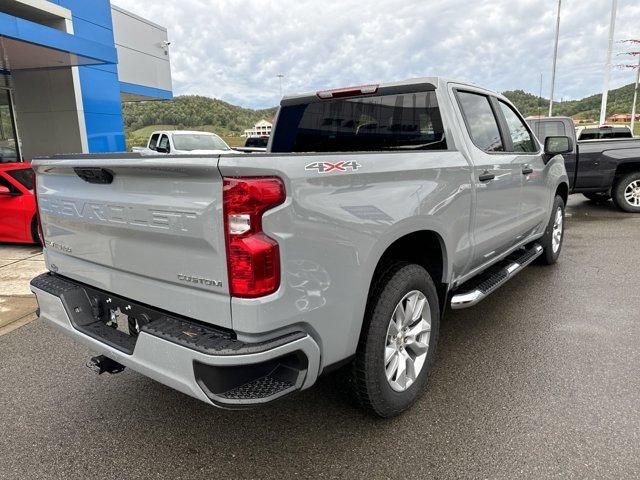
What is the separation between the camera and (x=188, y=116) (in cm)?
3675

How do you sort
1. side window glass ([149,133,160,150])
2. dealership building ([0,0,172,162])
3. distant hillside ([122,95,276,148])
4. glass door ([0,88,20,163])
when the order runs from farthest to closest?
distant hillside ([122,95,276,148])
side window glass ([149,133,160,150])
glass door ([0,88,20,163])
dealership building ([0,0,172,162])

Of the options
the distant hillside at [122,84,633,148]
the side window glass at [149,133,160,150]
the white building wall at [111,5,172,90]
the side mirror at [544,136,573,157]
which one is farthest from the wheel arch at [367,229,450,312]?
the distant hillside at [122,84,633,148]

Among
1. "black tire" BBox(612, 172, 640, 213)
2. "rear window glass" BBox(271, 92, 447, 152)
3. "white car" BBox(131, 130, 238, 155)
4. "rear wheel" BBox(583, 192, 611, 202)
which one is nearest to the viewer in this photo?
"rear window glass" BBox(271, 92, 447, 152)

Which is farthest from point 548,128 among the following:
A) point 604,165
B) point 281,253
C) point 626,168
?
point 281,253

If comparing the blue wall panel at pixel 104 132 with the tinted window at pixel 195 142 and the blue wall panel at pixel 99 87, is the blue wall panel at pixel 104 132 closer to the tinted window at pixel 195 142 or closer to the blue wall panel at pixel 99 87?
the blue wall panel at pixel 99 87

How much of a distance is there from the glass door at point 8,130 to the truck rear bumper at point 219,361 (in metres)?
15.2

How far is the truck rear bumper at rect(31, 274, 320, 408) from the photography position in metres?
1.87

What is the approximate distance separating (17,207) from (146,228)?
246 inches

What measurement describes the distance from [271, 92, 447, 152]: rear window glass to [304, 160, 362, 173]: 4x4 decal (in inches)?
49.1

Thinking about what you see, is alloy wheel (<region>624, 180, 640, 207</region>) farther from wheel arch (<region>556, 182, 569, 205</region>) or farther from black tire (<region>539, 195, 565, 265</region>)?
black tire (<region>539, 195, 565, 265</region>)

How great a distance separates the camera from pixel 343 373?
2.53 meters

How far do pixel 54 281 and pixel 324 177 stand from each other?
1817 millimetres

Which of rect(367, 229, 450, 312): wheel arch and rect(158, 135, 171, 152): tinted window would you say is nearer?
rect(367, 229, 450, 312): wheel arch

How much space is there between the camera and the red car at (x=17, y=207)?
7.10 m
